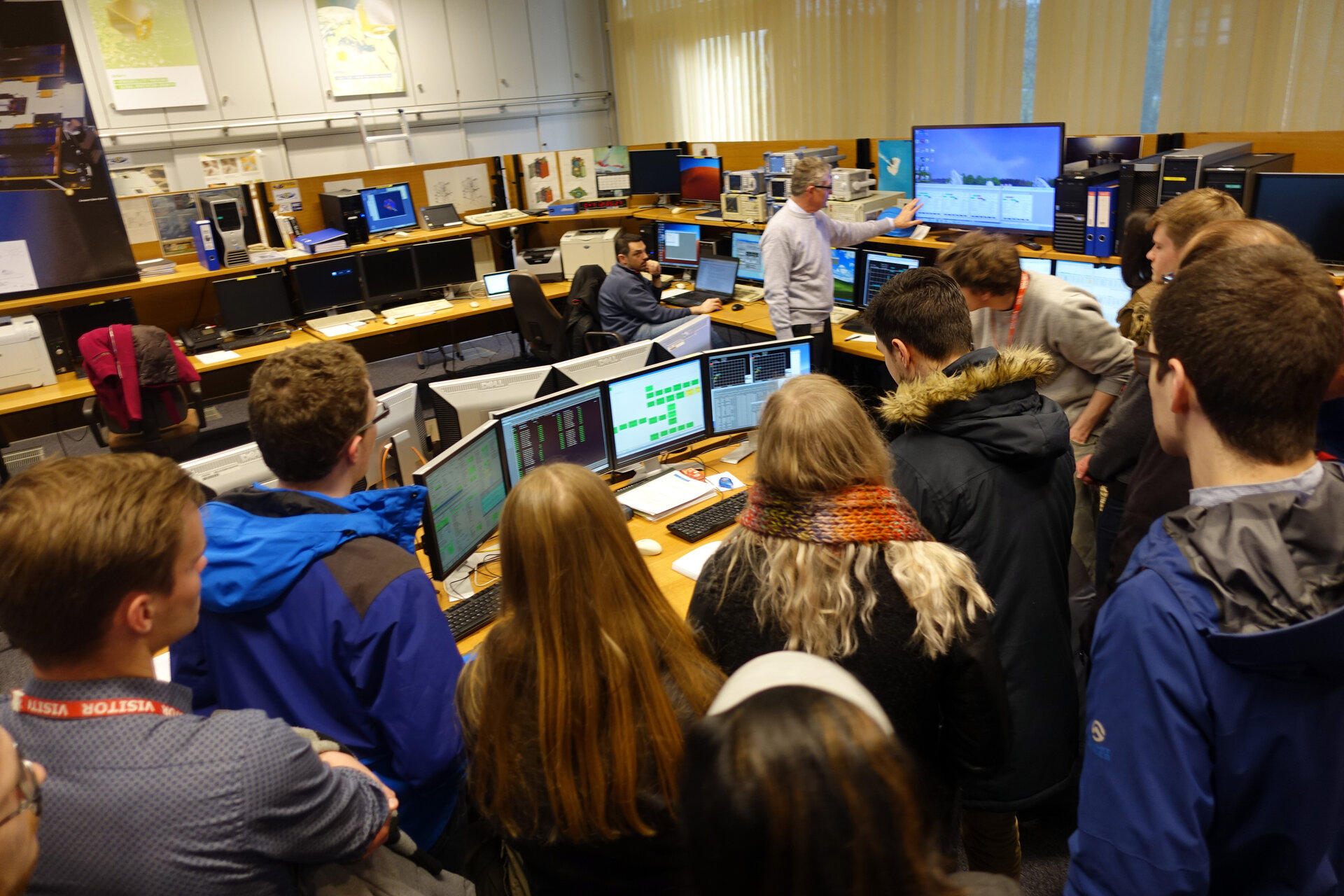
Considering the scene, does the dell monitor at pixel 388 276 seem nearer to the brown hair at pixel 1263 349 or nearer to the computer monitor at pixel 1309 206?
the computer monitor at pixel 1309 206

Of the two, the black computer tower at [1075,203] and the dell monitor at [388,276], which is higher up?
the black computer tower at [1075,203]

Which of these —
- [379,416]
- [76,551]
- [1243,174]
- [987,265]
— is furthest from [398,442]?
[1243,174]

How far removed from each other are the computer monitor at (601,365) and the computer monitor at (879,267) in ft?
6.19

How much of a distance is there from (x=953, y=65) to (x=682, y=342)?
3801 millimetres

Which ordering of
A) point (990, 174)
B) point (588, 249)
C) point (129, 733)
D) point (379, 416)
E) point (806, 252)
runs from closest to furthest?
point (129, 733) → point (379, 416) → point (990, 174) → point (806, 252) → point (588, 249)

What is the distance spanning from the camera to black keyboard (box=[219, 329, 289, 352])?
5.10 meters

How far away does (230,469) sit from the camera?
6.84 ft

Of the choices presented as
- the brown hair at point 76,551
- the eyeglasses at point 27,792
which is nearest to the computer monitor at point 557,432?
the brown hair at point 76,551

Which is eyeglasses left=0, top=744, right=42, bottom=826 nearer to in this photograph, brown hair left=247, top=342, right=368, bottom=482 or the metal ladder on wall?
brown hair left=247, top=342, right=368, bottom=482

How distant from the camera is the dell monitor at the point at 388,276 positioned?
18.6ft

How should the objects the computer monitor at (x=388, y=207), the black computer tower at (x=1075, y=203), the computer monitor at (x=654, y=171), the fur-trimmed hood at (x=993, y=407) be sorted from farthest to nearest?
the computer monitor at (x=654, y=171), the computer monitor at (x=388, y=207), the black computer tower at (x=1075, y=203), the fur-trimmed hood at (x=993, y=407)

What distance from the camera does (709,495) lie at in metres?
2.70

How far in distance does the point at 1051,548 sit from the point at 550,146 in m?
8.06

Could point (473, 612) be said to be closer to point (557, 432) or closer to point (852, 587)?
point (557, 432)
